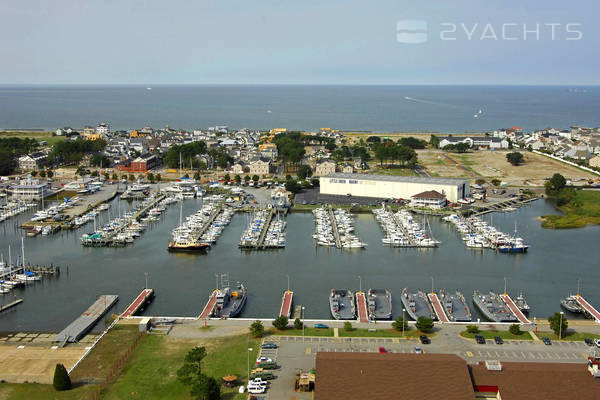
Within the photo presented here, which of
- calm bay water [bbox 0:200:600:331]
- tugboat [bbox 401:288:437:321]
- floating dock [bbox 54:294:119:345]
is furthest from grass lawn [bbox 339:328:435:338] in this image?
floating dock [bbox 54:294:119:345]

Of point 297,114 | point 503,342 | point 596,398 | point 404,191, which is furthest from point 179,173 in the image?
point 297,114

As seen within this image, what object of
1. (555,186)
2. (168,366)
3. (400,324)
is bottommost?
(168,366)

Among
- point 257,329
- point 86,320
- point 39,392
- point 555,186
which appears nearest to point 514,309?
point 257,329

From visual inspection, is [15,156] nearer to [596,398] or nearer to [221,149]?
[221,149]

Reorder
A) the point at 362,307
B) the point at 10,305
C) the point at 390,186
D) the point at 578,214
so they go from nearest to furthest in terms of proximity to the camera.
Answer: the point at 362,307 < the point at 10,305 < the point at 578,214 < the point at 390,186

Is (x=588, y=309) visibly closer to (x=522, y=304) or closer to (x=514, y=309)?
(x=522, y=304)

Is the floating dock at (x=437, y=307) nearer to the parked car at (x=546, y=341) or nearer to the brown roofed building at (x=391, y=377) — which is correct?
the parked car at (x=546, y=341)
